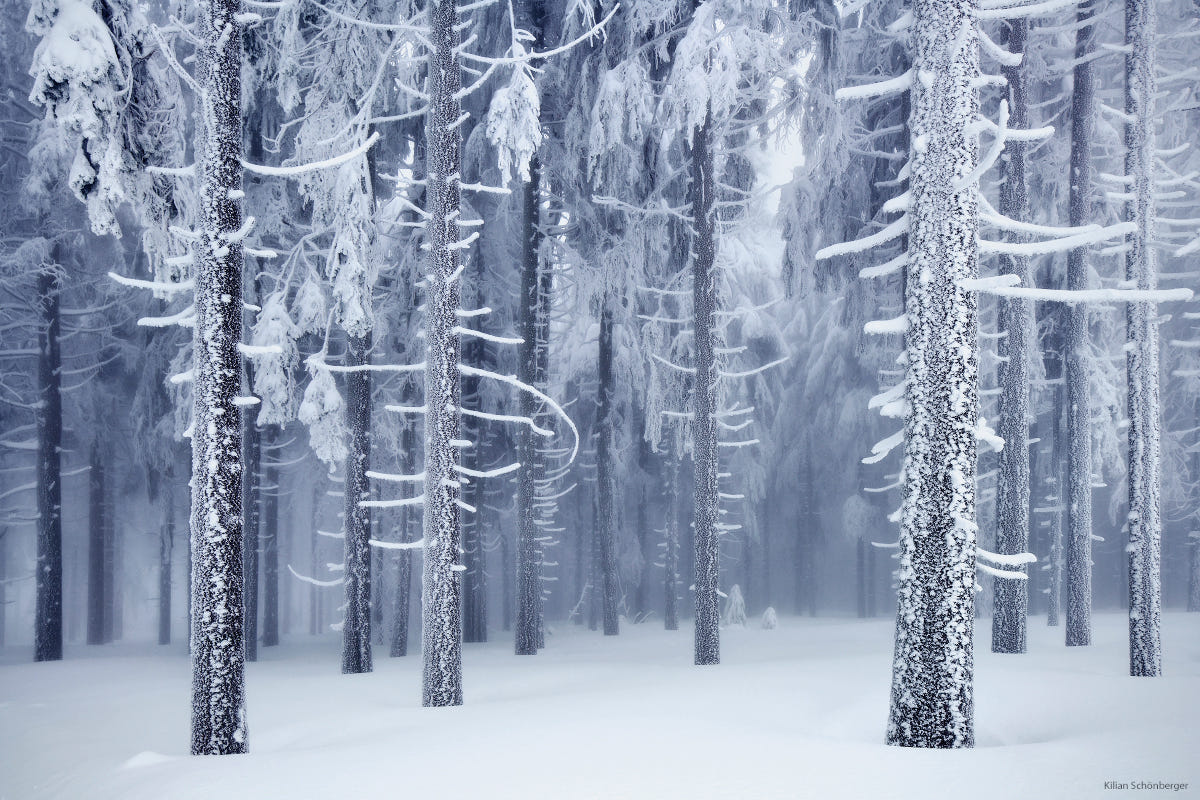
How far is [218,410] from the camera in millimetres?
7520

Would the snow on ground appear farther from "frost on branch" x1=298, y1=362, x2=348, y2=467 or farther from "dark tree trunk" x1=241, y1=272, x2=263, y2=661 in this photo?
"frost on branch" x1=298, y1=362, x2=348, y2=467

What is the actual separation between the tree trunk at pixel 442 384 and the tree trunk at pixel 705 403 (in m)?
4.62

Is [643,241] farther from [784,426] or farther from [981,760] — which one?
[784,426]

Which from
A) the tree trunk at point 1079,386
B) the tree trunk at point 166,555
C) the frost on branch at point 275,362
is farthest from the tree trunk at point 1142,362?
the tree trunk at point 166,555

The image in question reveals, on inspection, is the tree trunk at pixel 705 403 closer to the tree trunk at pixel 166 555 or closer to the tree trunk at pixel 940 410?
the tree trunk at pixel 940 410

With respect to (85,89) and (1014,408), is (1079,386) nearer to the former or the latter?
(1014,408)

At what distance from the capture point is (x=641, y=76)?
41.6 ft

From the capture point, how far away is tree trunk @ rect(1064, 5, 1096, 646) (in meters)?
13.5

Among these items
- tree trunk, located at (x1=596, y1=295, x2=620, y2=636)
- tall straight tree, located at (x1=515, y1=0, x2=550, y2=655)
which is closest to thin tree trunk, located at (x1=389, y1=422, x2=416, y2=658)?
tall straight tree, located at (x1=515, y1=0, x2=550, y2=655)

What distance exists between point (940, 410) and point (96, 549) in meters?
24.2

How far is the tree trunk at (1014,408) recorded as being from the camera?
12922 millimetres

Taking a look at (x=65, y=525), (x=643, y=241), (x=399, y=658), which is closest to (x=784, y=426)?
(x=643, y=241)

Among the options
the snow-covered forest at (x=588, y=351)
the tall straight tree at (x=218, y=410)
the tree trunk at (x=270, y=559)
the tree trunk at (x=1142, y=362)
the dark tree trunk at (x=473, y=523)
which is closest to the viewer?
the snow-covered forest at (x=588, y=351)

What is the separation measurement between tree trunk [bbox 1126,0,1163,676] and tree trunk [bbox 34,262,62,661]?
19.3 meters
